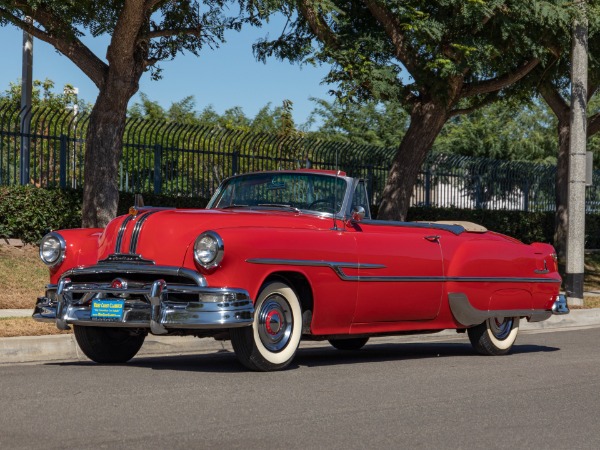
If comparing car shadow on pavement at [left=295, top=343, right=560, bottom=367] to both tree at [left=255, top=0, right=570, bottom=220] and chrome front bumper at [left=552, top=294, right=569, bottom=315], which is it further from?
tree at [left=255, top=0, right=570, bottom=220]

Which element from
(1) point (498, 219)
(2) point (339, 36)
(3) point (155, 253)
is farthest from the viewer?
(1) point (498, 219)

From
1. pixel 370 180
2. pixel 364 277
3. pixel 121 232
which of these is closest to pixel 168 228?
pixel 121 232

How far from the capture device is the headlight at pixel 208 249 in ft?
28.5

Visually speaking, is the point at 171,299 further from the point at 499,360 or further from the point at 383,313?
the point at 499,360

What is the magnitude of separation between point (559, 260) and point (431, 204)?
3378mm

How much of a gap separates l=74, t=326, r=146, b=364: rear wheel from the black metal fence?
625cm

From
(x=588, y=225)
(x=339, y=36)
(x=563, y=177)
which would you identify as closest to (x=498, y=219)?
(x=563, y=177)

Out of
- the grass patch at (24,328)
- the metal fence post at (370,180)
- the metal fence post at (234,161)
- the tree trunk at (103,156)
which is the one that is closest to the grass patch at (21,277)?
the tree trunk at (103,156)

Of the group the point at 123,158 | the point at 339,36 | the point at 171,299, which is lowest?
the point at 171,299

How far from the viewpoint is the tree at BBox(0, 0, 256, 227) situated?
57.0ft

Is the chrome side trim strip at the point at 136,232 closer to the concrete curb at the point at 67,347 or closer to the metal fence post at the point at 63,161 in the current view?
the concrete curb at the point at 67,347

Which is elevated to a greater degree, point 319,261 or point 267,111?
point 267,111

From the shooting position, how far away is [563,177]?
2812cm

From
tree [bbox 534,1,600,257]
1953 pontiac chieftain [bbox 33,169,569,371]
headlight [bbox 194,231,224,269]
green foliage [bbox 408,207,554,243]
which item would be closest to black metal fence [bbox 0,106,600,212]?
green foliage [bbox 408,207,554,243]
